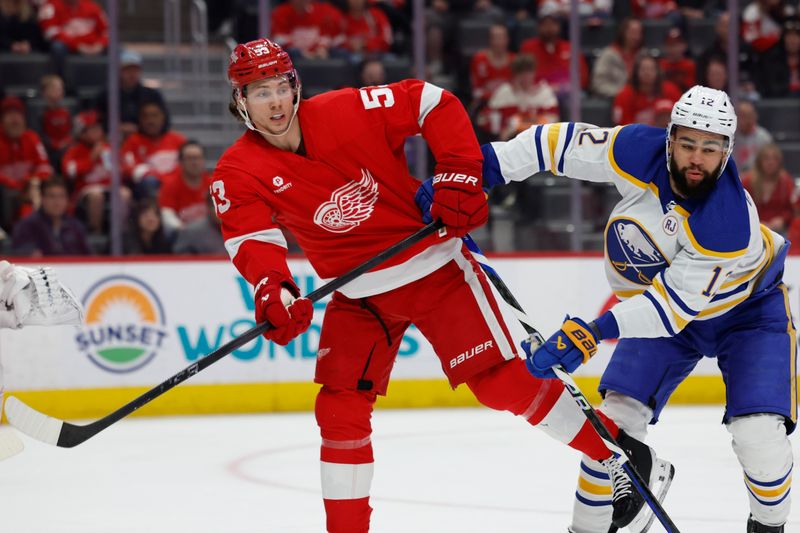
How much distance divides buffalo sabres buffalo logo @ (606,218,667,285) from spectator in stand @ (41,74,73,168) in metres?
4.03

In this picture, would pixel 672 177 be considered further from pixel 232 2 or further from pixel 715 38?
pixel 232 2

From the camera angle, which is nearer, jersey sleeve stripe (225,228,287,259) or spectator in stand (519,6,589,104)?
jersey sleeve stripe (225,228,287,259)

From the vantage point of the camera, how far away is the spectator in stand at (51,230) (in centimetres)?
Answer: 604

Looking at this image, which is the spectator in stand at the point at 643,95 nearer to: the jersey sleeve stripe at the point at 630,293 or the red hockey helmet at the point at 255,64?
the jersey sleeve stripe at the point at 630,293

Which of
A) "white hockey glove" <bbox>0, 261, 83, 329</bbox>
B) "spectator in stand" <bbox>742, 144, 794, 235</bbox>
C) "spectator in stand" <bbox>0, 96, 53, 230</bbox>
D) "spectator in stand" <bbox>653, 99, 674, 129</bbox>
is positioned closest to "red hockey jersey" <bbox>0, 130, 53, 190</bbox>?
"spectator in stand" <bbox>0, 96, 53, 230</bbox>

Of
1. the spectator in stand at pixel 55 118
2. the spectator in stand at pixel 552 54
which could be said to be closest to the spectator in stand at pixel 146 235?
the spectator in stand at pixel 55 118

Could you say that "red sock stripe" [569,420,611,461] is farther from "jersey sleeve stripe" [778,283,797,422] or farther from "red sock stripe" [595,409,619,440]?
"jersey sleeve stripe" [778,283,797,422]

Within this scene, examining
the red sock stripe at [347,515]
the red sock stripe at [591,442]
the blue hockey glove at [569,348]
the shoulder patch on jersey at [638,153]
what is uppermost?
the shoulder patch on jersey at [638,153]

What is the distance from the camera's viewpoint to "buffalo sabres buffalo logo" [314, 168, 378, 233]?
3.14 m

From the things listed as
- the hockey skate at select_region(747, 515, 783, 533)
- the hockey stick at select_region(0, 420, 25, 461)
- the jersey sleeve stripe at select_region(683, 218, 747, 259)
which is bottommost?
the hockey skate at select_region(747, 515, 783, 533)

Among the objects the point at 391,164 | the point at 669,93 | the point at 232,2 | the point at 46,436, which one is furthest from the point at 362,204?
the point at 232,2

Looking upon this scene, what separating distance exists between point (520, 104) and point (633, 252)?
148 inches

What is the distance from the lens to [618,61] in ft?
23.4

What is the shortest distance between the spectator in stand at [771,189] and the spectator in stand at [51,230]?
11.2ft
